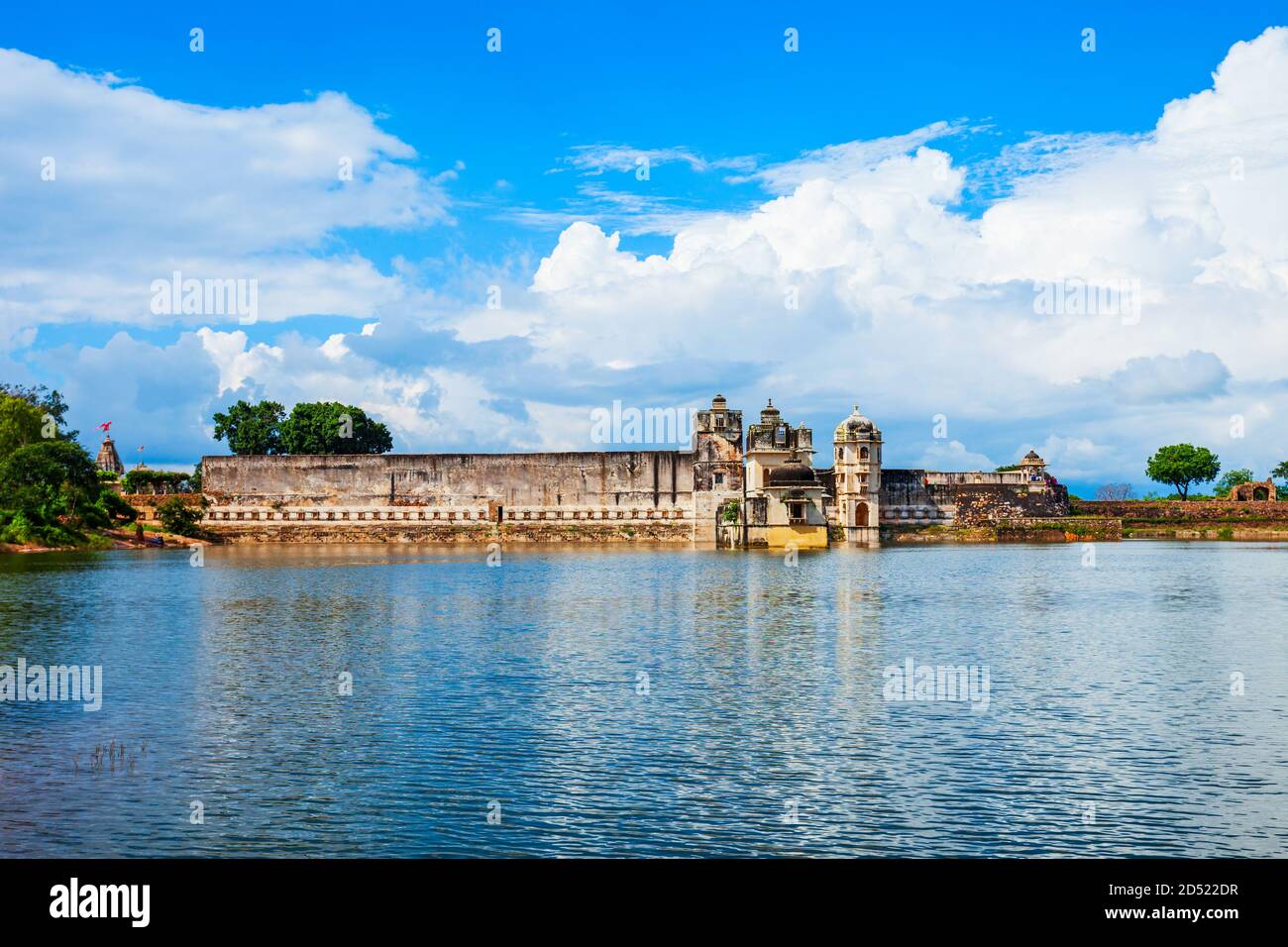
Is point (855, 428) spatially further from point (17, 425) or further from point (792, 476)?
point (17, 425)

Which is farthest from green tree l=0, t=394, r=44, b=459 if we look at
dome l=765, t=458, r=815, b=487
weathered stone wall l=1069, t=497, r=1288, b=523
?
weathered stone wall l=1069, t=497, r=1288, b=523

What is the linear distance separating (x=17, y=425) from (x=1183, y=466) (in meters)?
74.8

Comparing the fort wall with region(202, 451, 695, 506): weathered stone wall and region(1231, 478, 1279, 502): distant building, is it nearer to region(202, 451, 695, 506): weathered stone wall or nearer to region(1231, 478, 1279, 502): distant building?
region(202, 451, 695, 506): weathered stone wall

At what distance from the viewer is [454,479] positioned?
65.5 m

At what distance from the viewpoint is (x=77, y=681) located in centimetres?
1661

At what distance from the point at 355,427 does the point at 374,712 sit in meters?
68.9

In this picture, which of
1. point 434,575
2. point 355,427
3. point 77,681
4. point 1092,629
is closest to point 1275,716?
point 1092,629

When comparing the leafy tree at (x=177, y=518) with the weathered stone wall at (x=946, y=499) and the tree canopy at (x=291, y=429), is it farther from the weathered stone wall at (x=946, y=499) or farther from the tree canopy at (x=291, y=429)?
the weathered stone wall at (x=946, y=499)

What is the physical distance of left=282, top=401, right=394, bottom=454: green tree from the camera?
258 feet

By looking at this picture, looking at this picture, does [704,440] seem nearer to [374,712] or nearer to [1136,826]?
[374,712]

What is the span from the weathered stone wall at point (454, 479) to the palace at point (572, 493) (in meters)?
0.06

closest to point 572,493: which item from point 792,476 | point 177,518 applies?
point 792,476

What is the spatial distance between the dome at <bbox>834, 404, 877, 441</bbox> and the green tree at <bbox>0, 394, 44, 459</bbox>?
39720mm

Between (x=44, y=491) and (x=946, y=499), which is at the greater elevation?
(x=44, y=491)
